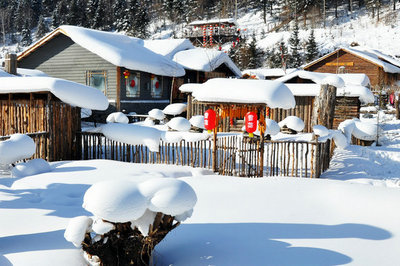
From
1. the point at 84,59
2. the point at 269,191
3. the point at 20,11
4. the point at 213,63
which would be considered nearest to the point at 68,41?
the point at 84,59

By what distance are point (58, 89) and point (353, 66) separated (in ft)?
116

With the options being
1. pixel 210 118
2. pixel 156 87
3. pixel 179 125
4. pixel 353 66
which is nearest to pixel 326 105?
pixel 179 125

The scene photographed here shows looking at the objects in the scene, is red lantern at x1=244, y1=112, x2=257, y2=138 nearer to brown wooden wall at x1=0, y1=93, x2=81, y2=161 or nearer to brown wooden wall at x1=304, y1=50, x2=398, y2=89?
brown wooden wall at x1=0, y1=93, x2=81, y2=161

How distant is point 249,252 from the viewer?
5.02 meters

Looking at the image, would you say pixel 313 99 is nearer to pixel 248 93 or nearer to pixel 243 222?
pixel 248 93

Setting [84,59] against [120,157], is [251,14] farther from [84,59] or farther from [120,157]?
[120,157]

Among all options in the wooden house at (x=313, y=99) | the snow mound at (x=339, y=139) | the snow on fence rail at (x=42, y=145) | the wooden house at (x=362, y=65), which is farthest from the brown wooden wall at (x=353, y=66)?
the snow on fence rail at (x=42, y=145)

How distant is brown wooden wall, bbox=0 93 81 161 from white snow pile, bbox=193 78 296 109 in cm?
500

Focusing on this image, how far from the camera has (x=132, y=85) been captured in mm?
24766

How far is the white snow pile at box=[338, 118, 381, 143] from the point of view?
18.2 m

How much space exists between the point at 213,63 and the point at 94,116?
32.2ft

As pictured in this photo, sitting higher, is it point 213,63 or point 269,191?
point 213,63

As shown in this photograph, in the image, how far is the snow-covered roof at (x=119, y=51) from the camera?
22677mm

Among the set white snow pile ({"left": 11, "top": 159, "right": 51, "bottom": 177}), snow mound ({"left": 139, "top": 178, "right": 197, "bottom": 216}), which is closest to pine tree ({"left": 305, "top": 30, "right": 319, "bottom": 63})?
white snow pile ({"left": 11, "top": 159, "right": 51, "bottom": 177})
